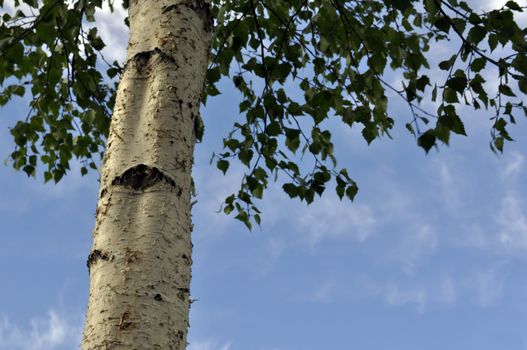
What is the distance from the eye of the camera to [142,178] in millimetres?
2697

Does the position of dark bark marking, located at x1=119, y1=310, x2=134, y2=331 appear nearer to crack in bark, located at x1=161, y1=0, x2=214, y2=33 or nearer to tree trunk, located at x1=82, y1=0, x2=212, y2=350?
tree trunk, located at x1=82, y1=0, x2=212, y2=350

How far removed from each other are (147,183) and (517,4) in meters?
2.88

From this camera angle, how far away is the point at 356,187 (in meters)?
5.61

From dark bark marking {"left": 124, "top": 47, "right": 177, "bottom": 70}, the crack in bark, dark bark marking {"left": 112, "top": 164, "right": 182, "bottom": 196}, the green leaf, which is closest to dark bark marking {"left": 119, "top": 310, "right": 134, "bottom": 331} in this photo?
dark bark marking {"left": 112, "top": 164, "right": 182, "bottom": 196}

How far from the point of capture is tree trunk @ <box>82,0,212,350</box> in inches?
95.2

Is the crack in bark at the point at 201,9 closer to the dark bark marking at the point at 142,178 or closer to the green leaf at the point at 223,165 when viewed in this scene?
the dark bark marking at the point at 142,178

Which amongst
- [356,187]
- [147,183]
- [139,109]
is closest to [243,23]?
[356,187]

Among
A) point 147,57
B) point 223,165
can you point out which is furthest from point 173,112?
point 223,165

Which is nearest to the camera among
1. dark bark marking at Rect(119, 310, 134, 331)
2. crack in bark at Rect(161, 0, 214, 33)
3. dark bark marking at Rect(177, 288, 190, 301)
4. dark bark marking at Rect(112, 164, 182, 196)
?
dark bark marking at Rect(119, 310, 134, 331)

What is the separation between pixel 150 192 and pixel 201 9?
121 cm

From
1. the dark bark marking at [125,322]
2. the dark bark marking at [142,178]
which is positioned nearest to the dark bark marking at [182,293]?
the dark bark marking at [125,322]

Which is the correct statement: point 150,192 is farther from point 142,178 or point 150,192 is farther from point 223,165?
point 223,165

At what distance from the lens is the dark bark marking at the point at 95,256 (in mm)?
2559

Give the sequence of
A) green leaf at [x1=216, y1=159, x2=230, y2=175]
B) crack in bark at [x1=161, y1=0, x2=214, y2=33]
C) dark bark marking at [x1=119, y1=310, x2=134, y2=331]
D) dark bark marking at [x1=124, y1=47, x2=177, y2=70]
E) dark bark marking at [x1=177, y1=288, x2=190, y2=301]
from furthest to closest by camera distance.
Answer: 1. green leaf at [x1=216, y1=159, x2=230, y2=175]
2. crack in bark at [x1=161, y1=0, x2=214, y2=33]
3. dark bark marking at [x1=124, y1=47, x2=177, y2=70]
4. dark bark marking at [x1=177, y1=288, x2=190, y2=301]
5. dark bark marking at [x1=119, y1=310, x2=134, y2=331]
